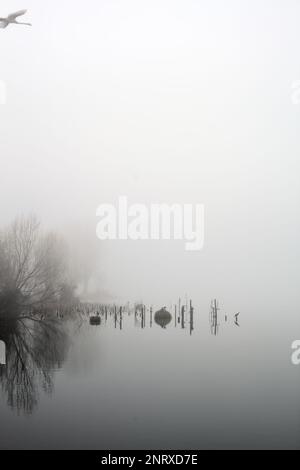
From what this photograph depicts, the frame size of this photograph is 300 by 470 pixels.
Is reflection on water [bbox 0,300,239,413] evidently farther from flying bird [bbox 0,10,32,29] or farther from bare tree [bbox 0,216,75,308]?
flying bird [bbox 0,10,32,29]

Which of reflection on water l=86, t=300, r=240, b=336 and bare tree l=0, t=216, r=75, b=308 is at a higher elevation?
bare tree l=0, t=216, r=75, b=308

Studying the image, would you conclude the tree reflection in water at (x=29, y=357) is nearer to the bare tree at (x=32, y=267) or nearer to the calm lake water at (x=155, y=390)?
the calm lake water at (x=155, y=390)

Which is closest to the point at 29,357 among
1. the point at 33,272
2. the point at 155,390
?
the point at 155,390

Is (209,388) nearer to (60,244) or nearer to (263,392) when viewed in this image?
(263,392)

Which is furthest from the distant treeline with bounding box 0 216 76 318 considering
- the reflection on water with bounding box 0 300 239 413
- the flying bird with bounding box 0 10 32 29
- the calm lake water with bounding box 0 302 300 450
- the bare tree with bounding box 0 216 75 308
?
the flying bird with bounding box 0 10 32 29

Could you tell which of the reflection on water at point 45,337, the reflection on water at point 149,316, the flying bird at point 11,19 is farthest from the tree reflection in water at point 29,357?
the flying bird at point 11,19

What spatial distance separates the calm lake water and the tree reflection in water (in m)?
0.02

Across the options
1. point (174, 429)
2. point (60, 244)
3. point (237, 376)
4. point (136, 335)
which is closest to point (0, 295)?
point (60, 244)

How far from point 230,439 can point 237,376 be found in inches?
78.3

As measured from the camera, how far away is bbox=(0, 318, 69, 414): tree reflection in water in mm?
5828

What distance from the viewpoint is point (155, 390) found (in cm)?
637

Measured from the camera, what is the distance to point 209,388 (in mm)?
6410

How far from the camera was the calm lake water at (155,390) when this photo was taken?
16.6 ft

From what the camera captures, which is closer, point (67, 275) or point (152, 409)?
point (152, 409)
